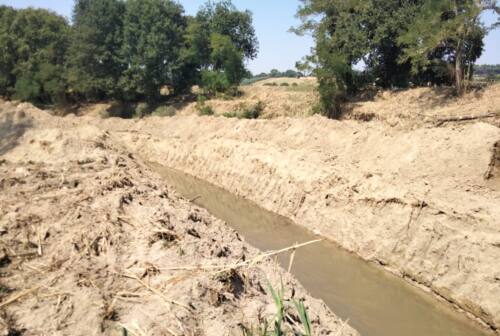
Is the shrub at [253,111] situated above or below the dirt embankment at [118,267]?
above

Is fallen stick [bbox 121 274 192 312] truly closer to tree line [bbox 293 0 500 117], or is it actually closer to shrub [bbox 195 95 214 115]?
tree line [bbox 293 0 500 117]

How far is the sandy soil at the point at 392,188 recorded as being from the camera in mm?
8383

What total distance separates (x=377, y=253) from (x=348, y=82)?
614 inches

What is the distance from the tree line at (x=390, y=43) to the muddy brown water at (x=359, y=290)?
11434 millimetres

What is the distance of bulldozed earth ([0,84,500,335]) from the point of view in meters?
5.63

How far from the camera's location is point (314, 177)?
12.9 metres

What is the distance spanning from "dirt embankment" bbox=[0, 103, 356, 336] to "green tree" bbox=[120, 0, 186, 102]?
2140 centimetres

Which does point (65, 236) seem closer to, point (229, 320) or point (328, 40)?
point (229, 320)

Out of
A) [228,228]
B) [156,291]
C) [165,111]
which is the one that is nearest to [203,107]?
[165,111]

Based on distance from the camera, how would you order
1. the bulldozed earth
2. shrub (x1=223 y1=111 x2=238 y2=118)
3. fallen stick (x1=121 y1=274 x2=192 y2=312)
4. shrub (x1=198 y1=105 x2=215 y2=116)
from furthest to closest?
shrub (x1=198 y1=105 x2=215 y2=116) < shrub (x1=223 y1=111 x2=238 y2=118) < the bulldozed earth < fallen stick (x1=121 y1=274 x2=192 y2=312)

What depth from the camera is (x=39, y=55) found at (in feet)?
121

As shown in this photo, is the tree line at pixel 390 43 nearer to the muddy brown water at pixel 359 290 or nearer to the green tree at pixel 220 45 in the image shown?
the green tree at pixel 220 45

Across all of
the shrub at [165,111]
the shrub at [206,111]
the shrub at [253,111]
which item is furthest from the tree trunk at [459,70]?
the shrub at [165,111]

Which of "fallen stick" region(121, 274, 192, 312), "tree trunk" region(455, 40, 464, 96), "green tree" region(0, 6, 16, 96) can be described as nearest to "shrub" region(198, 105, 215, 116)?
"tree trunk" region(455, 40, 464, 96)
